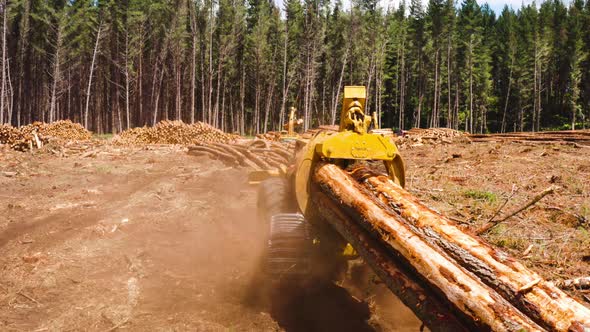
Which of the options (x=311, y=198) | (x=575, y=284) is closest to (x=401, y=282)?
(x=311, y=198)

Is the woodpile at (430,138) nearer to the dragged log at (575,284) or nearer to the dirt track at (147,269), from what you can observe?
the dirt track at (147,269)

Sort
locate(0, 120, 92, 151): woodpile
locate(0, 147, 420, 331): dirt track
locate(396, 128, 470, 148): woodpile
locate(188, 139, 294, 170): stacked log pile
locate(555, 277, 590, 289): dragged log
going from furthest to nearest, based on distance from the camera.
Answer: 1. locate(396, 128, 470, 148): woodpile
2. locate(0, 120, 92, 151): woodpile
3. locate(188, 139, 294, 170): stacked log pile
4. locate(555, 277, 590, 289): dragged log
5. locate(0, 147, 420, 331): dirt track

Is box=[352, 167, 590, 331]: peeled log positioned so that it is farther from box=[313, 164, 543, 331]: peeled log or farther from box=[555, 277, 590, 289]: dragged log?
box=[555, 277, 590, 289]: dragged log

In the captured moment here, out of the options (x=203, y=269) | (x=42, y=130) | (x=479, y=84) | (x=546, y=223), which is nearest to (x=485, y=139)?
(x=546, y=223)

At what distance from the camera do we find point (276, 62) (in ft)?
150

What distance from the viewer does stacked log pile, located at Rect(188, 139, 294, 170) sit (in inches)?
498

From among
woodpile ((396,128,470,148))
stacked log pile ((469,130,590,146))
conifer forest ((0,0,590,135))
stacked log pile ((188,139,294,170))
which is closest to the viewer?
stacked log pile ((188,139,294,170))

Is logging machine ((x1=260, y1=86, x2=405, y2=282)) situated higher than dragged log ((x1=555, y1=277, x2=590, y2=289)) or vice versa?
logging machine ((x1=260, y1=86, x2=405, y2=282))

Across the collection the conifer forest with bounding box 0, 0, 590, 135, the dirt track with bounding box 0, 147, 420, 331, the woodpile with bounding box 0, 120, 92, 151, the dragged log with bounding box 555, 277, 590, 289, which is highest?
the conifer forest with bounding box 0, 0, 590, 135

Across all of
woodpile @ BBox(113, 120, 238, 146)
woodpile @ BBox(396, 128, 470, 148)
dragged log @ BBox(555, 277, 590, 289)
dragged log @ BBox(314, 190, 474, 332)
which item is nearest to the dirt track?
dragged log @ BBox(314, 190, 474, 332)

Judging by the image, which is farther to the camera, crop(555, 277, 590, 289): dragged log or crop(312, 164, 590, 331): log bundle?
crop(555, 277, 590, 289): dragged log

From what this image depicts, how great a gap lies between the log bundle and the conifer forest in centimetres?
3592

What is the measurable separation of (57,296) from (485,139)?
1714 centimetres

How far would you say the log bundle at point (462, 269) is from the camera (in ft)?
7.28
